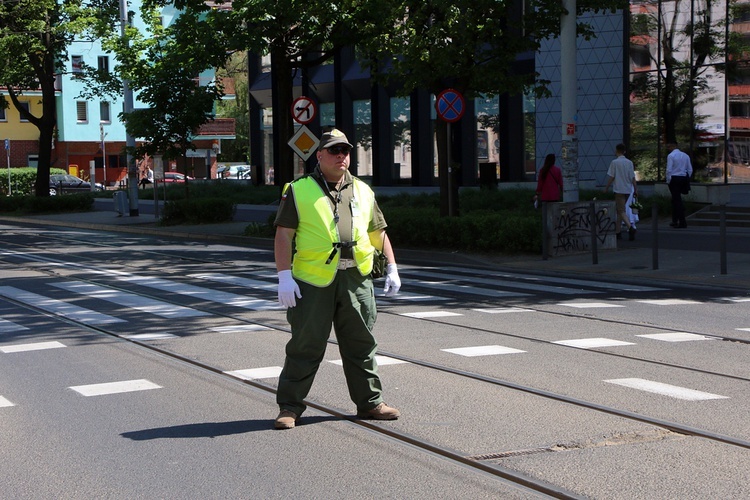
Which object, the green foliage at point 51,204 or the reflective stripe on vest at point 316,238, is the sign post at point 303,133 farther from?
the green foliage at point 51,204

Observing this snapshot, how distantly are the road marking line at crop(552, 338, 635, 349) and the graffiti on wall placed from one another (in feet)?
29.1

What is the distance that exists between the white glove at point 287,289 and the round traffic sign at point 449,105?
13.9 metres

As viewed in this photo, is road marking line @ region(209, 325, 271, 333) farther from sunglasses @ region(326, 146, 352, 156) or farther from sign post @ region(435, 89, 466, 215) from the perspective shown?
sign post @ region(435, 89, 466, 215)

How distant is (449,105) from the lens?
1994 centimetres

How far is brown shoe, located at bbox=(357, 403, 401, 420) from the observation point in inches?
263

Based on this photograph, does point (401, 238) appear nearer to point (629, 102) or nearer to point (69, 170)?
point (629, 102)

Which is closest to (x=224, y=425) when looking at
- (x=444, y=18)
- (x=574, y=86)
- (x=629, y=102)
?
(x=574, y=86)

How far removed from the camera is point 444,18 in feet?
67.1

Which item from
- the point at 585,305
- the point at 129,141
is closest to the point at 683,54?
the point at 129,141

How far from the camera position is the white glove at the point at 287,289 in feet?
20.5

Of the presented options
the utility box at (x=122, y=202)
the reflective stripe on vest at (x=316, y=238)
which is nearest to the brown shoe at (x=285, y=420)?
the reflective stripe on vest at (x=316, y=238)

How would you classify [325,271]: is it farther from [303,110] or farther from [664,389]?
[303,110]

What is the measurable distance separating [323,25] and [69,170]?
5616 cm

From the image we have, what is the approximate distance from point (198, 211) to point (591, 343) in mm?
22927
